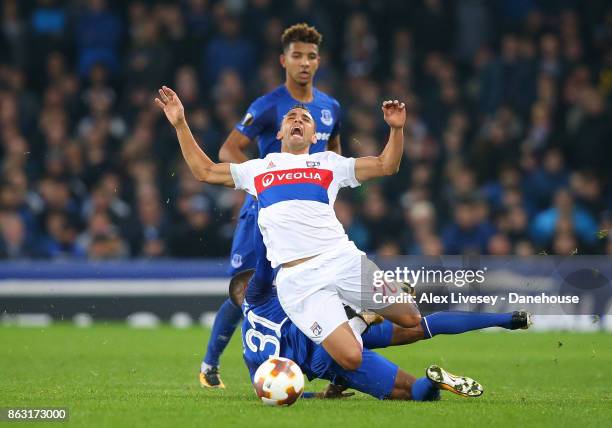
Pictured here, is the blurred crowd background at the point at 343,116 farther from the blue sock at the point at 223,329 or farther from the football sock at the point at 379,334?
the football sock at the point at 379,334

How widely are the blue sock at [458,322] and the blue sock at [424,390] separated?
0.54 meters

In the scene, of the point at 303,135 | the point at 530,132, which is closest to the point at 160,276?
the point at 530,132

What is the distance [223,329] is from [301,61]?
2176mm

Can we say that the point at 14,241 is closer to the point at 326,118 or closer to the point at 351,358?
the point at 326,118

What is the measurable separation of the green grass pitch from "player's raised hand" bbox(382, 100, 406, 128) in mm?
1848

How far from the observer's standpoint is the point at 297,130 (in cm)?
886

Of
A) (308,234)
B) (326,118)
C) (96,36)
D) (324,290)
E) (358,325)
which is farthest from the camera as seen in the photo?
(96,36)

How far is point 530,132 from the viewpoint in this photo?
1711cm

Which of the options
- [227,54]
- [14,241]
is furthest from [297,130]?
[227,54]

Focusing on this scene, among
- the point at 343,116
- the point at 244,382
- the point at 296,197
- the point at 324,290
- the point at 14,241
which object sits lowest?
the point at 244,382

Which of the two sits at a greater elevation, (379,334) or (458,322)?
(458,322)

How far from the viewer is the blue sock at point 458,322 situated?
8570 mm

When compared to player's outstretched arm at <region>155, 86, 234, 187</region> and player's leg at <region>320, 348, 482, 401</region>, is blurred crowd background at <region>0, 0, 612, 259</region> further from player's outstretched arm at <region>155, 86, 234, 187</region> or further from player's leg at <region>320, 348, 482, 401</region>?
player's leg at <region>320, 348, 482, 401</region>

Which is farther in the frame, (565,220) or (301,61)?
(565,220)
